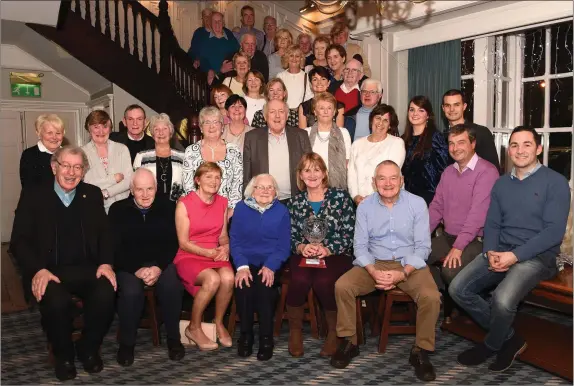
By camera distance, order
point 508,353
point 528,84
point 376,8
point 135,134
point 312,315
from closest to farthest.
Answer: point 508,353
point 312,315
point 135,134
point 528,84
point 376,8

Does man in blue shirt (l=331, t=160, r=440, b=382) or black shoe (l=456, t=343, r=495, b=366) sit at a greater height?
man in blue shirt (l=331, t=160, r=440, b=382)

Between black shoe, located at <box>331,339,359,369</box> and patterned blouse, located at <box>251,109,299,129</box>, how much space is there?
1.95 metres

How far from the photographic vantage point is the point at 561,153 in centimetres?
542

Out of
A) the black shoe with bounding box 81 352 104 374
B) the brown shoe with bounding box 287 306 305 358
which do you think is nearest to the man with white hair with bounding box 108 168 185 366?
the black shoe with bounding box 81 352 104 374

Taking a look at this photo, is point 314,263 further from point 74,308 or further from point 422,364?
point 74,308

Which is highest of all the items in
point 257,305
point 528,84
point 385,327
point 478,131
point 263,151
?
point 528,84

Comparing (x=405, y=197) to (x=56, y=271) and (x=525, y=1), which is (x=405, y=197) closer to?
(x=56, y=271)

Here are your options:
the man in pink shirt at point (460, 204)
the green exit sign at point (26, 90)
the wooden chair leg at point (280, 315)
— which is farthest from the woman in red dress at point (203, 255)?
the green exit sign at point (26, 90)

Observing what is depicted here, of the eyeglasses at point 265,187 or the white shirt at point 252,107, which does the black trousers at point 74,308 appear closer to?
the eyeglasses at point 265,187

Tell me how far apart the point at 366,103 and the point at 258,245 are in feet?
5.05

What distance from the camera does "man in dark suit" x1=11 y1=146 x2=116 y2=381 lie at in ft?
10.4

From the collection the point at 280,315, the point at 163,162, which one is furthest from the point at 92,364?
the point at 163,162

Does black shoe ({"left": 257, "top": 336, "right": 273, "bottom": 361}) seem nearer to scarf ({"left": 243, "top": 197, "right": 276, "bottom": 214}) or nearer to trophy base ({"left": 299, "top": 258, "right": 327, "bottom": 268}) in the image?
trophy base ({"left": 299, "top": 258, "right": 327, "bottom": 268})

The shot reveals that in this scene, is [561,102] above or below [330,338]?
above
